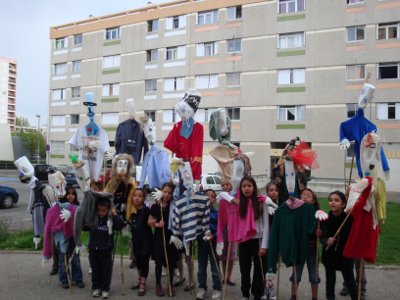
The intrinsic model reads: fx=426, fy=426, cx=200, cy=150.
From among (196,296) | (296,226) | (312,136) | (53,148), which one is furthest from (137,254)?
(53,148)

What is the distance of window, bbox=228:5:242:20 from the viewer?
3133cm

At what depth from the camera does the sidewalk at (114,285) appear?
20.6 ft

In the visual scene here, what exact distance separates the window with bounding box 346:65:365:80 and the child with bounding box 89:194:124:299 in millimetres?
24468

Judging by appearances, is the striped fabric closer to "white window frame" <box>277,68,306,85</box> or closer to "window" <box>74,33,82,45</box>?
"white window frame" <box>277,68,306,85</box>

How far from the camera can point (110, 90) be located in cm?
3709

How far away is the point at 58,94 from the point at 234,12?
19364 millimetres

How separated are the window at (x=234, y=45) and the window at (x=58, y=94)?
17600mm

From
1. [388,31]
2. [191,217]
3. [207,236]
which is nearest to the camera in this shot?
[207,236]

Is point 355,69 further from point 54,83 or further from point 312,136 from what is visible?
point 54,83

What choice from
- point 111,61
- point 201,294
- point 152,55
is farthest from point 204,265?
point 111,61

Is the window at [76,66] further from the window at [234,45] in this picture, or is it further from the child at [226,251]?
the child at [226,251]

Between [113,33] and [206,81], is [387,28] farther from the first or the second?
[113,33]

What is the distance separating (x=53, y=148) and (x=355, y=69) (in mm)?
28459

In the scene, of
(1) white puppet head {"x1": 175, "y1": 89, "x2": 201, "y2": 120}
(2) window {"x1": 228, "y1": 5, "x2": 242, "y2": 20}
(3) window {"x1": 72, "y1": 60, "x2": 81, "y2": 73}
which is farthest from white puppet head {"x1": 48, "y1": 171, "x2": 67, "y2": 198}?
(3) window {"x1": 72, "y1": 60, "x2": 81, "y2": 73}
